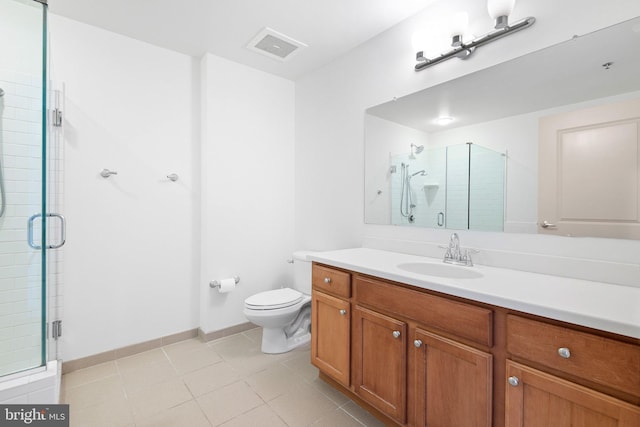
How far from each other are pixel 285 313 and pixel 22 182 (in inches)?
69.4

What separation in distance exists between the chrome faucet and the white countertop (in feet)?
0.28

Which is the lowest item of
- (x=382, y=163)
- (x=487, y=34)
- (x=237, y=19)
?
(x=382, y=163)

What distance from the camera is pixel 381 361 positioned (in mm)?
1492

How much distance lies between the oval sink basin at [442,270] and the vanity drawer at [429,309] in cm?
25

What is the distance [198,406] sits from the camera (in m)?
1.71

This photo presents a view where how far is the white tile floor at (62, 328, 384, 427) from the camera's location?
5.27ft

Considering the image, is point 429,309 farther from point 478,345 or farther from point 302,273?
point 302,273

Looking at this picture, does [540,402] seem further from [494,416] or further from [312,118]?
[312,118]

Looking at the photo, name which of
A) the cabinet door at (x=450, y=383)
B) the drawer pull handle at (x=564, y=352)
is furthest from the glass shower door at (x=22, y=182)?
the drawer pull handle at (x=564, y=352)

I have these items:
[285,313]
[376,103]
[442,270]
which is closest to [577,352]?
[442,270]

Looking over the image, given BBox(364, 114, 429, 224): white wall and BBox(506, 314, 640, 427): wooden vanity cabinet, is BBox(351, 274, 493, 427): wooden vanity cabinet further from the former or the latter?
BBox(364, 114, 429, 224): white wall

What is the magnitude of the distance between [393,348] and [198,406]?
1180mm

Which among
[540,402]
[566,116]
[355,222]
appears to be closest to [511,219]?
[566,116]

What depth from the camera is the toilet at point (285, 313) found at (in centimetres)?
223
